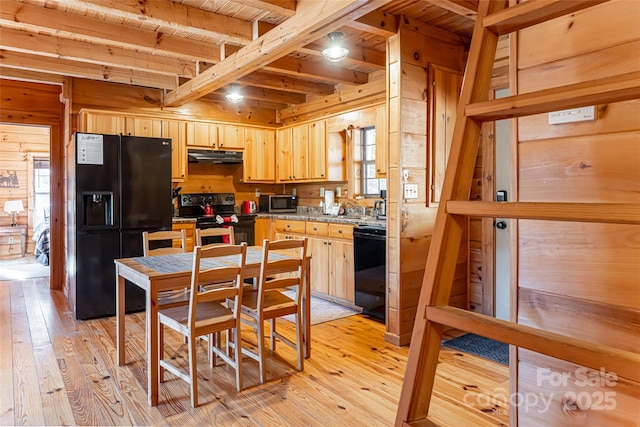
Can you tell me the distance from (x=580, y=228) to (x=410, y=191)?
196cm

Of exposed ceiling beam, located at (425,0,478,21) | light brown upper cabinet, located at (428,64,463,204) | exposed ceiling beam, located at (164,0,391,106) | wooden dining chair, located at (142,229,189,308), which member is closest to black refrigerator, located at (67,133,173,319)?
exposed ceiling beam, located at (164,0,391,106)

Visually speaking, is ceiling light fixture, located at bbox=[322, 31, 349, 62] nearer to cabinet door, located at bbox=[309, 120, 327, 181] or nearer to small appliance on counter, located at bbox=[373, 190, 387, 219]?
small appliance on counter, located at bbox=[373, 190, 387, 219]

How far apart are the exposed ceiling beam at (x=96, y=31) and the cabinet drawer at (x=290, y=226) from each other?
82.2 inches

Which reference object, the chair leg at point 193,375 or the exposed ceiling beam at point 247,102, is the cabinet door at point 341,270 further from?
the exposed ceiling beam at point 247,102

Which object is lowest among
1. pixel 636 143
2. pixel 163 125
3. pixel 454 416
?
pixel 454 416

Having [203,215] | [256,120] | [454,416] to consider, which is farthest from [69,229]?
[454,416]

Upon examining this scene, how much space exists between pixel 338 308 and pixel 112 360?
217cm

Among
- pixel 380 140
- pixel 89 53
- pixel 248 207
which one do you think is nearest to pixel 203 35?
pixel 89 53

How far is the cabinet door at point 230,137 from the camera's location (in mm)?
5533

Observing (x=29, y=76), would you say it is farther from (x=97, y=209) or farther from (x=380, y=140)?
(x=380, y=140)

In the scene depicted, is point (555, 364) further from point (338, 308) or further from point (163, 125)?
point (163, 125)

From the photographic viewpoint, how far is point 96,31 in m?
3.14

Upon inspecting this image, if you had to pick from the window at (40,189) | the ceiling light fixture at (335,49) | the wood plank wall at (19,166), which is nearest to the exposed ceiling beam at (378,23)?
the ceiling light fixture at (335,49)

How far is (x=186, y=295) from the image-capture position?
9.89ft
